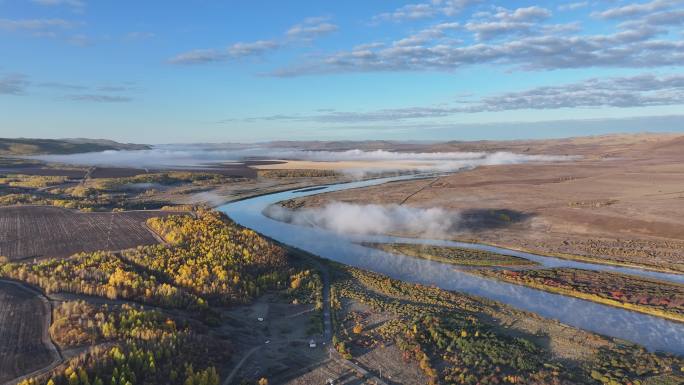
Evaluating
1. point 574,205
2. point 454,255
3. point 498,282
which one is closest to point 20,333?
point 498,282

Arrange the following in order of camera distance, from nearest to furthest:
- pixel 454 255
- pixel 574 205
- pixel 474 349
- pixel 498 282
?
1. pixel 474 349
2. pixel 498 282
3. pixel 454 255
4. pixel 574 205

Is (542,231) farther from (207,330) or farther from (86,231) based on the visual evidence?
(86,231)

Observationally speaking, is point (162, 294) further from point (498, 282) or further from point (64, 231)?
point (498, 282)

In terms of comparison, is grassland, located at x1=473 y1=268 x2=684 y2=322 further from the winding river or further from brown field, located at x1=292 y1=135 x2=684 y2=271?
brown field, located at x1=292 y1=135 x2=684 y2=271

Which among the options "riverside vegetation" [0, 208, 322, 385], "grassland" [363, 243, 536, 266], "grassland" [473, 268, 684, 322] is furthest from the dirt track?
"grassland" [473, 268, 684, 322]

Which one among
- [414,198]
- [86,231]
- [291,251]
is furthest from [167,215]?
[414,198]

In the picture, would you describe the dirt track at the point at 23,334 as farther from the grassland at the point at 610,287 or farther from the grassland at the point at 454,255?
the grassland at the point at 610,287
